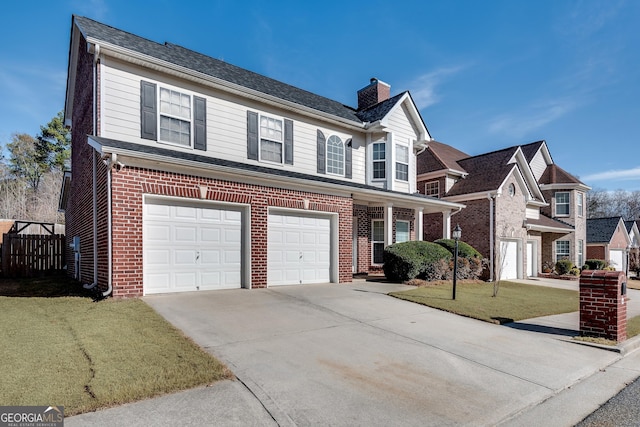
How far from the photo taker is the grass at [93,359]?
3.22 metres

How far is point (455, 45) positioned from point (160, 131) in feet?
32.6

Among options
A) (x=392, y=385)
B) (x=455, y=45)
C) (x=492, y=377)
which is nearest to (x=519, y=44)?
(x=455, y=45)

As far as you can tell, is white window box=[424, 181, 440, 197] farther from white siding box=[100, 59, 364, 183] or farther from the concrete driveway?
the concrete driveway

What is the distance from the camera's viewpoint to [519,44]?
11.2 m

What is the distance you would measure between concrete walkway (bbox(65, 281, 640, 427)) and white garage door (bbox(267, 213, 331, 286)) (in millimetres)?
2668

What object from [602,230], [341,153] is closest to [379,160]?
[341,153]

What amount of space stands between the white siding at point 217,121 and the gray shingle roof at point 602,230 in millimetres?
26109

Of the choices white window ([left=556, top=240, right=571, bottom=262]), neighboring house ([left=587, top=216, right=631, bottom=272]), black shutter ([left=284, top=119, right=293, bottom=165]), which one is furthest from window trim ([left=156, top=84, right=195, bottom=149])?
neighboring house ([left=587, top=216, right=631, bottom=272])

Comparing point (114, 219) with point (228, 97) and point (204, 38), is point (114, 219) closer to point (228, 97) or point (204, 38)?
point (228, 97)

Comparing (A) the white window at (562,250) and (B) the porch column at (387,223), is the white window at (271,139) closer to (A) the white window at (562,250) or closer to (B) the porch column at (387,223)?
(B) the porch column at (387,223)

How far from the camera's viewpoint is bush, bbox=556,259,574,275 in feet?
68.8

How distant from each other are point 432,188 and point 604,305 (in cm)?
1412

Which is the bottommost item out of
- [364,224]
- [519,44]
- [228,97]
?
[364,224]

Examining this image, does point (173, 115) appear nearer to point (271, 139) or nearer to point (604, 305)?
point (271, 139)
